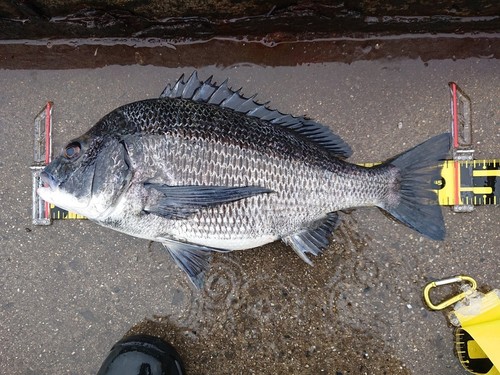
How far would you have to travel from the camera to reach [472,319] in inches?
97.1

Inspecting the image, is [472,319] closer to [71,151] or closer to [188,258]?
[188,258]

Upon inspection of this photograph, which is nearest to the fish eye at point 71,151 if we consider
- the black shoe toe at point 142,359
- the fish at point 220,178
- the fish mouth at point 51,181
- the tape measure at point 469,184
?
the fish at point 220,178

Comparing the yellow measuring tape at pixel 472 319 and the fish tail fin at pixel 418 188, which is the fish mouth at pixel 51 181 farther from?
the yellow measuring tape at pixel 472 319

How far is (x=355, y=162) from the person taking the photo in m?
2.62

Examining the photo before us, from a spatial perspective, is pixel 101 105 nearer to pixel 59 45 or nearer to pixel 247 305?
pixel 59 45

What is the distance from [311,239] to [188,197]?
2.38 ft

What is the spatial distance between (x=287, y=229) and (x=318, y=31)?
122cm

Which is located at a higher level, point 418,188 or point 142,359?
point 418,188

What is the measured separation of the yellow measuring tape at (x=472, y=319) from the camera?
2.38 m

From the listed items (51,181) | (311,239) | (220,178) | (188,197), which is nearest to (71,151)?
(51,181)

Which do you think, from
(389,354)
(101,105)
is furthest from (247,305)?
(101,105)

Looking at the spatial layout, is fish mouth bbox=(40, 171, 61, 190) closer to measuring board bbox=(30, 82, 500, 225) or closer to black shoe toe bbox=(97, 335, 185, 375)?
black shoe toe bbox=(97, 335, 185, 375)

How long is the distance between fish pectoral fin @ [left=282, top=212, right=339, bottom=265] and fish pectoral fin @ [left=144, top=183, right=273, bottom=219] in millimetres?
410

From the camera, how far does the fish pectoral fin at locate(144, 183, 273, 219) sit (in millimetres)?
2148
